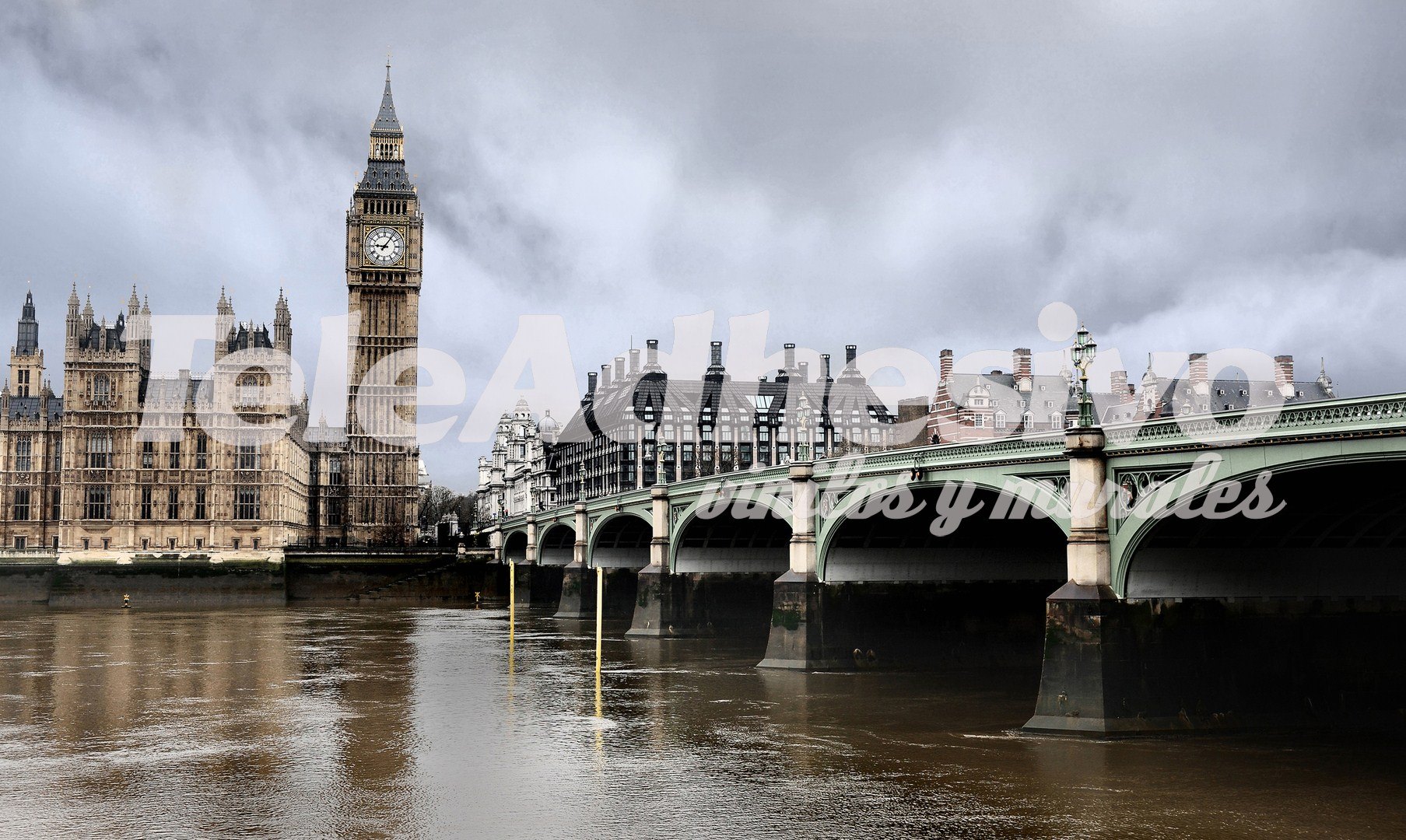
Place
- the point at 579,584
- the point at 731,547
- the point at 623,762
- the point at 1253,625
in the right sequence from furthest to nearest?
1. the point at 579,584
2. the point at 731,547
3. the point at 1253,625
4. the point at 623,762

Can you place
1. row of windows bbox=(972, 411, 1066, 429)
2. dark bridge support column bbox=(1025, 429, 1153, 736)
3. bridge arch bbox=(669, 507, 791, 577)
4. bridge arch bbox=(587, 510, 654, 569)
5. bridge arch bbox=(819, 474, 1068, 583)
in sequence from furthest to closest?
row of windows bbox=(972, 411, 1066, 429), bridge arch bbox=(587, 510, 654, 569), bridge arch bbox=(669, 507, 791, 577), bridge arch bbox=(819, 474, 1068, 583), dark bridge support column bbox=(1025, 429, 1153, 736)

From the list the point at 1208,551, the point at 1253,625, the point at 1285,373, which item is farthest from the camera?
the point at 1285,373

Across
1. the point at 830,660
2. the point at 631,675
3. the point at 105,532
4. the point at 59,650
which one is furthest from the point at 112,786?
the point at 105,532

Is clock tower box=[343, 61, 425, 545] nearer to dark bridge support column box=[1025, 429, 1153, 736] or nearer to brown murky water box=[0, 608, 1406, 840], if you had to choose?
brown murky water box=[0, 608, 1406, 840]

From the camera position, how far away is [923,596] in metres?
44.3

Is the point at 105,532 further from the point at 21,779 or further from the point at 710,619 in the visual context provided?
the point at 21,779

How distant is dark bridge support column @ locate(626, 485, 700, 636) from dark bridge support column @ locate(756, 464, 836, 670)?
1396 centimetres

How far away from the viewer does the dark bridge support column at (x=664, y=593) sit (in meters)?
56.9

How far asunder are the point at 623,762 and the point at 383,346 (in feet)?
444

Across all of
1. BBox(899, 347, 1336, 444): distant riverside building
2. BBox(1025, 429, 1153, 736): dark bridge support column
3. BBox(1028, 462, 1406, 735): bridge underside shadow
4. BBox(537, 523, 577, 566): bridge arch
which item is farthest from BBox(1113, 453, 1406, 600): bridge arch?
BBox(537, 523, 577, 566): bridge arch

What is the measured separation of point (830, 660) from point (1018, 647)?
25.4 ft

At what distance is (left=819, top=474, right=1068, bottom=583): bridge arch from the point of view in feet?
130

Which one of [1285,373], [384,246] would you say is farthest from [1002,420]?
[384,246]

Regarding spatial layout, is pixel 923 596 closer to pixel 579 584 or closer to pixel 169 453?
pixel 579 584
